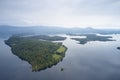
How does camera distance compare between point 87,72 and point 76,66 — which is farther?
point 76,66

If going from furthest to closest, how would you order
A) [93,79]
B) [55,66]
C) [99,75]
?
1. [55,66]
2. [99,75]
3. [93,79]

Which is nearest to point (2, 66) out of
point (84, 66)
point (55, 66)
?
point (55, 66)

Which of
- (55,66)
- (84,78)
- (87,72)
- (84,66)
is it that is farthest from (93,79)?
(55,66)

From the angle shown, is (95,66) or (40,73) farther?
(95,66)

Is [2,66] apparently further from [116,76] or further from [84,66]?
[116,76]

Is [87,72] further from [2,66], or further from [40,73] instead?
[2,66]

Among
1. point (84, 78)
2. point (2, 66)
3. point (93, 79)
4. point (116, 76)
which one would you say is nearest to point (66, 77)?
point (84, 78)

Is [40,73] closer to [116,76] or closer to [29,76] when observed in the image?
[29,76]

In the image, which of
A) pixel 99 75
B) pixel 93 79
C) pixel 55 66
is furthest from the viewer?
pixel 55 66
